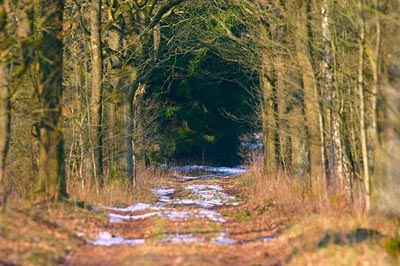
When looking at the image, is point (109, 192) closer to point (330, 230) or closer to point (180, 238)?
point (180, 238)

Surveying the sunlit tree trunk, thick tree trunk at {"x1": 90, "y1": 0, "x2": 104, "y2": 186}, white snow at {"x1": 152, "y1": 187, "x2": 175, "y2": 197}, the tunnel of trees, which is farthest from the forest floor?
the tunnel of trees

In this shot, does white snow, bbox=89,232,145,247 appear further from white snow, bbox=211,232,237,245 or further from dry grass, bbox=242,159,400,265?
dry grass, bbox=242,159,400,265

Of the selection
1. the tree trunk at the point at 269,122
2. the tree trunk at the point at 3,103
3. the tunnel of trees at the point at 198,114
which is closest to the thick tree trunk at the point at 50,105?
the tree trunk at the point at 3,103

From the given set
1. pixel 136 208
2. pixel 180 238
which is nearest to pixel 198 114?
pixel 136 208

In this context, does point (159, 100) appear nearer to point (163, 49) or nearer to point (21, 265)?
point (163, 49)

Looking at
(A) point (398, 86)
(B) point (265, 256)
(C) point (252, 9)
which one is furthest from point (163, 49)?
(B) point (265, 256)

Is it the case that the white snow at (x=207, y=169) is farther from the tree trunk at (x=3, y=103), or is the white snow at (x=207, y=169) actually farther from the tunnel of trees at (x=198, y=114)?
the tree trunk at (x=3, y=103)

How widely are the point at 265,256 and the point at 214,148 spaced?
3615cm

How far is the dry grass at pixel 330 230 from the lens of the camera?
11.6 m

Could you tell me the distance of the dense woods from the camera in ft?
52.0

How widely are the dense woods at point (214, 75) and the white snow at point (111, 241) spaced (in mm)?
2398

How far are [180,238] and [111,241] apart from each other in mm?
1188

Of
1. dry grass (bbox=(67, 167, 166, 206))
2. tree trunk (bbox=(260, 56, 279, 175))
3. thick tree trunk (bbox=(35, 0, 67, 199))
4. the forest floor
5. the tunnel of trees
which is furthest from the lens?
the tunnel of trees

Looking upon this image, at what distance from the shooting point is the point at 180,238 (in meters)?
14.5
